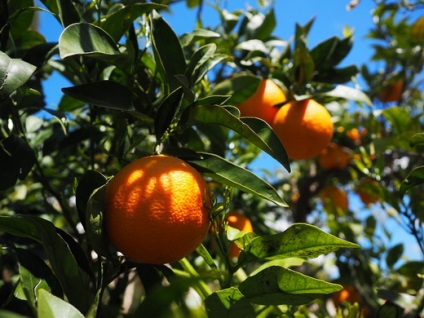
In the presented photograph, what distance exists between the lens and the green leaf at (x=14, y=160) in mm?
916

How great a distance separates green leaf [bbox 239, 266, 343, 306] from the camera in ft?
2.48

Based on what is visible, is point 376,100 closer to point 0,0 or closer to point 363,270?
point 363,270

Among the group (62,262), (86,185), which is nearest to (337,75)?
(86,185)

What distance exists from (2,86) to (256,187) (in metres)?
0.39

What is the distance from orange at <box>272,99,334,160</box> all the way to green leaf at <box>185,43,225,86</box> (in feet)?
1.02

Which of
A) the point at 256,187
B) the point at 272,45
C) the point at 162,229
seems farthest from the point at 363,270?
the point at 162,229

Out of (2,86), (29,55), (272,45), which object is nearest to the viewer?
(2,86)

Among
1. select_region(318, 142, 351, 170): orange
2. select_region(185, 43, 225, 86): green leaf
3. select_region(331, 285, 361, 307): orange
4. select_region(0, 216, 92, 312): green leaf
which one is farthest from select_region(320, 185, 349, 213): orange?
select_region(0, 216, 92, 312): green leaf

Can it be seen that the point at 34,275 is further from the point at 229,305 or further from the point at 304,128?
the point at 304,128

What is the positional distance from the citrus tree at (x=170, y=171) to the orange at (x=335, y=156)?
0.16 metres

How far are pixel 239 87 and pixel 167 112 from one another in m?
0.30

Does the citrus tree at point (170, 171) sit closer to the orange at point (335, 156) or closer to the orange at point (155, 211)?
the orange at point (155, 211)

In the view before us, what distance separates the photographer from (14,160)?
94 cm

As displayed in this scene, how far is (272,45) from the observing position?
56.8 inches
